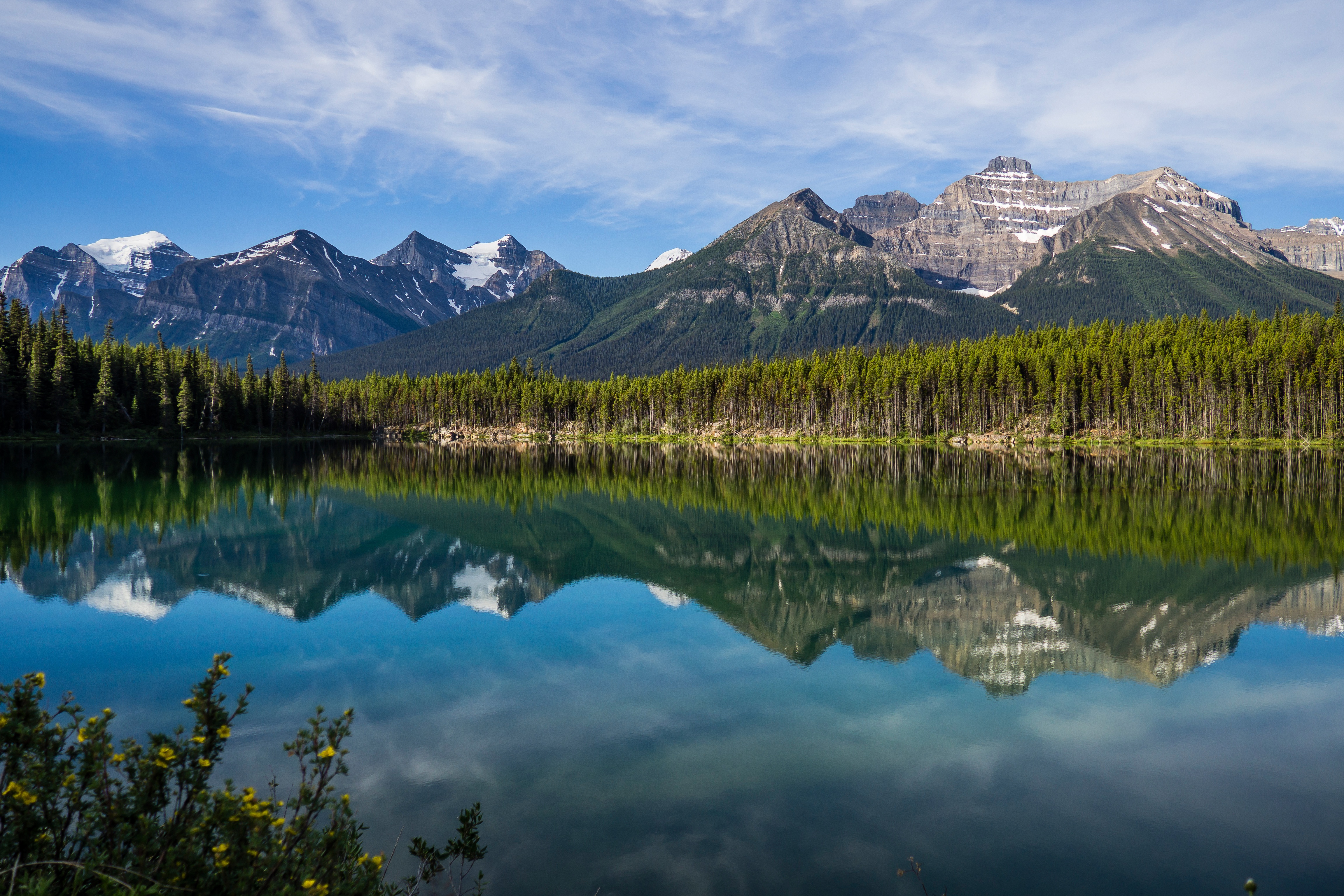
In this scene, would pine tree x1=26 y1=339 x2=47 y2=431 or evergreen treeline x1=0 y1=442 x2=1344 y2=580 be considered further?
pine tree x1=26 y1=339 x2=47 y2=431

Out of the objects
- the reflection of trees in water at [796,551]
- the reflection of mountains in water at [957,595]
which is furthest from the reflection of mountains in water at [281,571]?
the reflection of mountains in water at [957,595]

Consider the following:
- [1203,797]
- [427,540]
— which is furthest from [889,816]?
[427,540]

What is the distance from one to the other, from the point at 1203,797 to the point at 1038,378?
119518 mm

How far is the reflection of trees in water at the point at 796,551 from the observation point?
1838 centimetres

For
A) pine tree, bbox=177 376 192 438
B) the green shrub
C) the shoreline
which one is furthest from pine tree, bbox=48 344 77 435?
the green shrub

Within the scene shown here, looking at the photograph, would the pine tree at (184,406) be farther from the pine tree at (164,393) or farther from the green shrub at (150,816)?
the green shrub at (150,816)

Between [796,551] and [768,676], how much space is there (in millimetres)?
13724

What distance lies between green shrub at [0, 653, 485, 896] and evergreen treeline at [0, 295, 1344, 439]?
11039 cm

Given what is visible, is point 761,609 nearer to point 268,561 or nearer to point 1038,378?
point 268,561

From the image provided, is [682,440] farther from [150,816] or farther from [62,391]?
[150,816]

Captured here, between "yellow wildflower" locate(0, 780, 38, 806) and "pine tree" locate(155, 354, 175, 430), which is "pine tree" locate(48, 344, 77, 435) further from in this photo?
"yellow wildflower" locate(0, 780, 38, 806)

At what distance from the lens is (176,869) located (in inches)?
193

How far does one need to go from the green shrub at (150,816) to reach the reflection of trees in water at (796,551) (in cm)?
1231

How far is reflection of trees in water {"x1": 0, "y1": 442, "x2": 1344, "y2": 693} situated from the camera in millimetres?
18375
